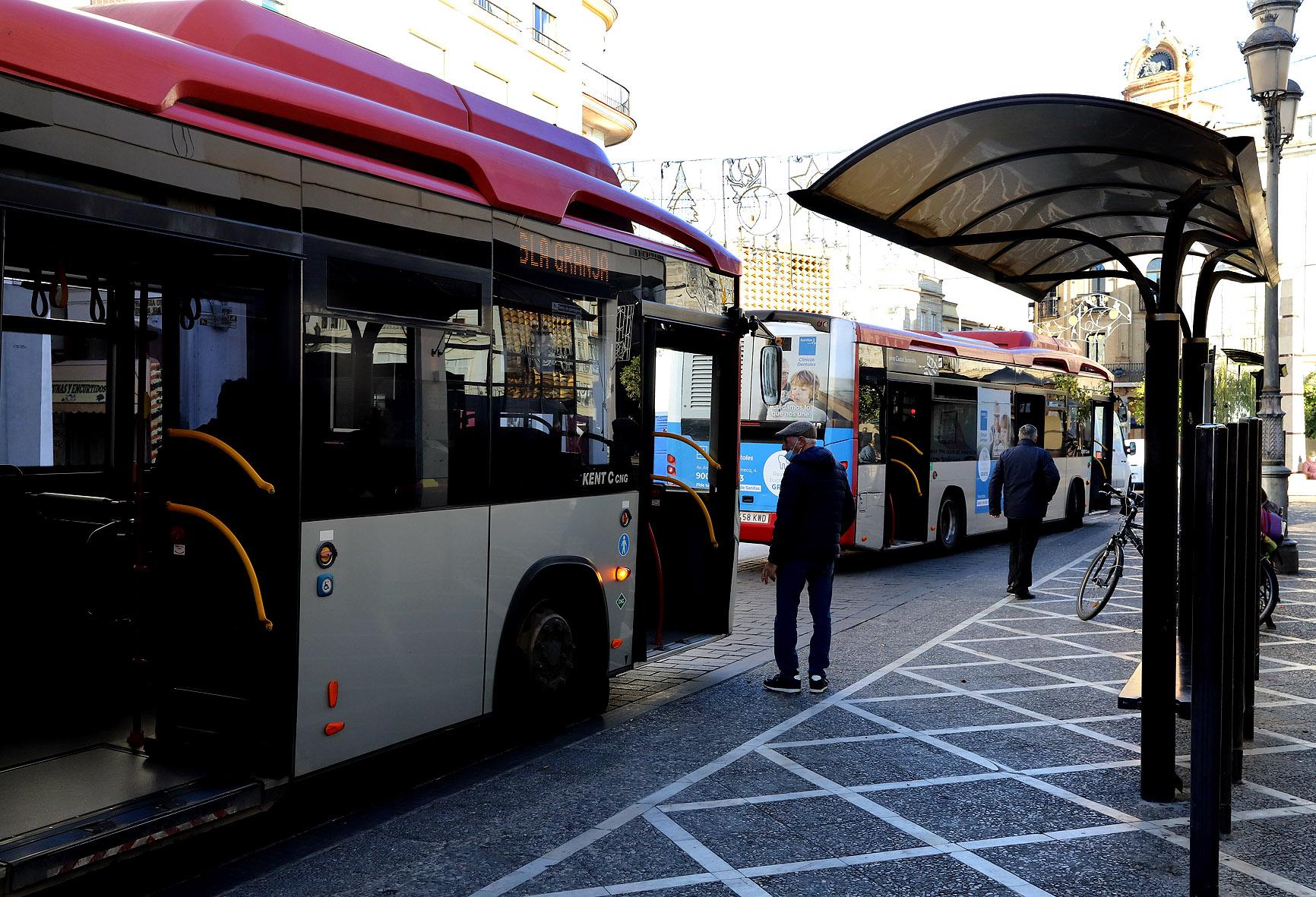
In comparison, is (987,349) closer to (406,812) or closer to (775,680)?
(775,680)

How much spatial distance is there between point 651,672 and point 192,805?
15.5 ft

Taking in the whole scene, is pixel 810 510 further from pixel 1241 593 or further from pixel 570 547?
pixel 1241 593

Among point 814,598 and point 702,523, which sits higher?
point 702,523

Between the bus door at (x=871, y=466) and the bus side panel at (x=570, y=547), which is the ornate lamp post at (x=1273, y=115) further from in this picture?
the bus side panel at (x=570, y=547)

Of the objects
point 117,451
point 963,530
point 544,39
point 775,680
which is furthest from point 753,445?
point 544,39

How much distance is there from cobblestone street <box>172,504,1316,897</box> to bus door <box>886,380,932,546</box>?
741 centimetres

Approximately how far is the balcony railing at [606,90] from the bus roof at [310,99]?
31058 millimetres

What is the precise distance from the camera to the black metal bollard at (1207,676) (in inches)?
170

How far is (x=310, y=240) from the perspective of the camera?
482 centimetres

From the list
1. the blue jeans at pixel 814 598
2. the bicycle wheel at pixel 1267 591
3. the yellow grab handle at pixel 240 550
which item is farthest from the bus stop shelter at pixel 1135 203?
the bicycle wheel at pixel 1267 591

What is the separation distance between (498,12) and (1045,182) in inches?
1062

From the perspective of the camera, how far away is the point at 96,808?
4383mm

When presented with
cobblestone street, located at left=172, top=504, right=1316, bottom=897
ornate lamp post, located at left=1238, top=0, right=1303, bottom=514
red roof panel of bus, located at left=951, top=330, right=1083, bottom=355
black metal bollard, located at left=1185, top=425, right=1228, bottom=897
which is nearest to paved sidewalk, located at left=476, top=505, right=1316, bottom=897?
cobblestone street, located at left=172, top=504, right=1316, bottom=897

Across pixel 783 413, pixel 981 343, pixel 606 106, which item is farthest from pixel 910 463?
pixel 606 106
